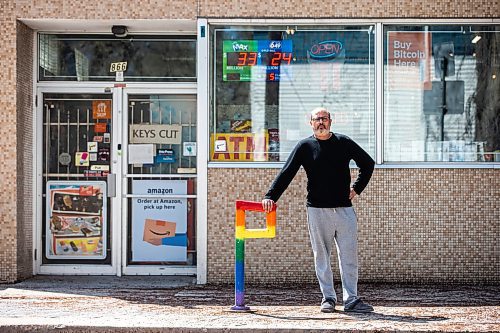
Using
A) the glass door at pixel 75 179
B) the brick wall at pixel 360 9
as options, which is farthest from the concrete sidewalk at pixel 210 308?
the brick wall at pixel 360 9

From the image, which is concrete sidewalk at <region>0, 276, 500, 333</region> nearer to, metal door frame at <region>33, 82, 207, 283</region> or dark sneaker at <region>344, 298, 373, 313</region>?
dark sneaker at <region>344, 298, 373, 313</region>

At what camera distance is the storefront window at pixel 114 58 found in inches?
475

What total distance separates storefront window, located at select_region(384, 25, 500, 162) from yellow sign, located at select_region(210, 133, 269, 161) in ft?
4.85

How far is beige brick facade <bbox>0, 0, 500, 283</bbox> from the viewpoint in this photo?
37.2 feet

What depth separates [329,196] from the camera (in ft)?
29.6

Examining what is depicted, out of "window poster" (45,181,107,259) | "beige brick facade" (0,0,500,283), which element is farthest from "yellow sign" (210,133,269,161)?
"window poster" (45,181,107,259)

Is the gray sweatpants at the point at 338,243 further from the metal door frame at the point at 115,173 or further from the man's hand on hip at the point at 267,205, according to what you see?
the metal door frame at the point at 115,173

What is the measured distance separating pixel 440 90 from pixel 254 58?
2.26 m

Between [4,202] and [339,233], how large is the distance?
4368 mm

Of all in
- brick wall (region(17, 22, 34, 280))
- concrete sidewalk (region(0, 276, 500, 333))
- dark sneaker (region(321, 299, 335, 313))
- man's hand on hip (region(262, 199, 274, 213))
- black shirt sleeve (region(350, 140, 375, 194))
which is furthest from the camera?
brick wall (region(17, 22, 34, 280))

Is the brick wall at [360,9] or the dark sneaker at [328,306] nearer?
the dark sneaker at [328,306]

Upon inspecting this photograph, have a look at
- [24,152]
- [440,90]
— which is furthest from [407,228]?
[24,152]

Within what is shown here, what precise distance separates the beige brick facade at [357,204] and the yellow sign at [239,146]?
0.21m

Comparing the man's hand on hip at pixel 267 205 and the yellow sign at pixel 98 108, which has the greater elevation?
the yellow sign at pixel 98 108
